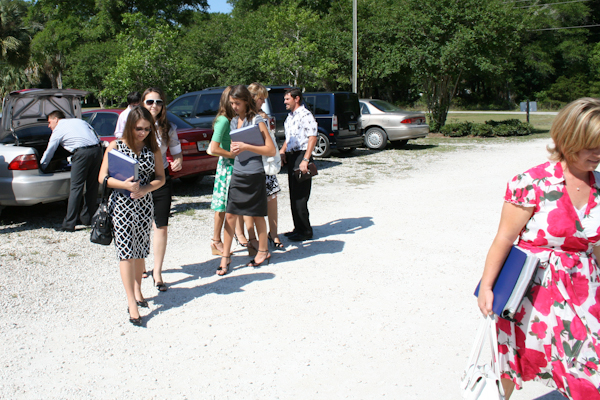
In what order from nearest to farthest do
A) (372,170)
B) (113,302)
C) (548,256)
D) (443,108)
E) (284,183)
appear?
1. (548,256)
2. (113,302)
3. (284,183)
4. (372,170)
5. (443,108)

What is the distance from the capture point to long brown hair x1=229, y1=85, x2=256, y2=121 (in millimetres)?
5082

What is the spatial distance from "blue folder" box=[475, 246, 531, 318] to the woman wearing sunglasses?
129 inches

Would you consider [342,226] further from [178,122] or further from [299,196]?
[178,122]

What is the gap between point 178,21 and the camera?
49.6 metres

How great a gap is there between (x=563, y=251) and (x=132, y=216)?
3115 mm

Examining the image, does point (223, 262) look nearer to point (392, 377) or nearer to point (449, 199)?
point (392, 377)

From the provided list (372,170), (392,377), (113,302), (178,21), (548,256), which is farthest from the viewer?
(178,21)

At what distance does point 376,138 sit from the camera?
16.6 meters

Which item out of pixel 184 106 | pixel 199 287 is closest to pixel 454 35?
pixel 184 106

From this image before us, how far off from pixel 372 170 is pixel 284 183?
2.59m

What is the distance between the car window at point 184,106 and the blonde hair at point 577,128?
10.1 metres

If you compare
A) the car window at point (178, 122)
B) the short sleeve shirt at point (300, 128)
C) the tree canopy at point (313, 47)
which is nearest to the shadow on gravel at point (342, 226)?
the short sleeve shirt at point (300, 128)

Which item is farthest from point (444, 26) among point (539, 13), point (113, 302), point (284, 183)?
point (539, 13)

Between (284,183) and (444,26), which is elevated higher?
(444,26)
